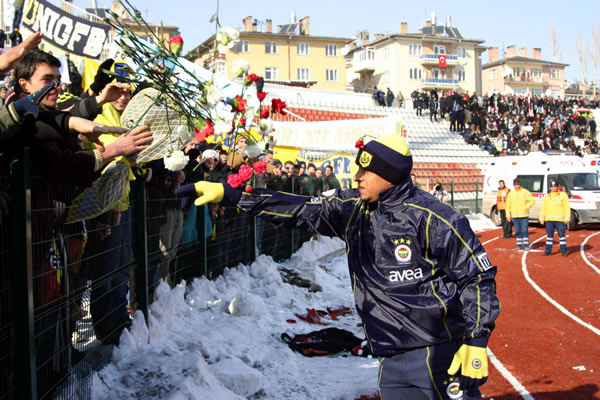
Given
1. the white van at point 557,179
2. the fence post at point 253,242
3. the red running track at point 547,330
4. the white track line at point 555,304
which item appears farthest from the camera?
the white van at point 557,179

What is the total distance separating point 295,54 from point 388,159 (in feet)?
253

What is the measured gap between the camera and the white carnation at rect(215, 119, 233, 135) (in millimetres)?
3637

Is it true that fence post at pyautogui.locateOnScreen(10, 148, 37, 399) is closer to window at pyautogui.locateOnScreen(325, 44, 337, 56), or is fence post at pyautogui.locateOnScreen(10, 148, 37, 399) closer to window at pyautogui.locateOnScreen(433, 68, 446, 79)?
window at pyautogui.locateOnScreen(325, 44, 337, 56)

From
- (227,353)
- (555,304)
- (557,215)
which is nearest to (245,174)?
(227,353)

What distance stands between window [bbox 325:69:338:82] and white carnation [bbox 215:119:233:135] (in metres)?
77.3

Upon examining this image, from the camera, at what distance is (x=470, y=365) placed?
3389 millimetres

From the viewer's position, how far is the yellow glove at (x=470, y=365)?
3.38 m

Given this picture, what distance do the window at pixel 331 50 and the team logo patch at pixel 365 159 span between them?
78.1m

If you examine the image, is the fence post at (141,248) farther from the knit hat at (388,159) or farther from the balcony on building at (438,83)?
the balcony on building at (438,83)

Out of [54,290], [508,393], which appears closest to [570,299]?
[508,393]

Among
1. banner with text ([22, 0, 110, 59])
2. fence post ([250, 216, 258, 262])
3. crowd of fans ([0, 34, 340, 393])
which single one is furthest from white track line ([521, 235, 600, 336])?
banner with text ([22, 0, 110, 59])

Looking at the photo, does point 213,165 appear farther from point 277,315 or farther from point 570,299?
point 570,299

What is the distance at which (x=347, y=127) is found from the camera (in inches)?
770

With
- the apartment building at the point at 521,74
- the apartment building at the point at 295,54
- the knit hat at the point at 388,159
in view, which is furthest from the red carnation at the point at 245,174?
the apartment building at the point at 521,74
